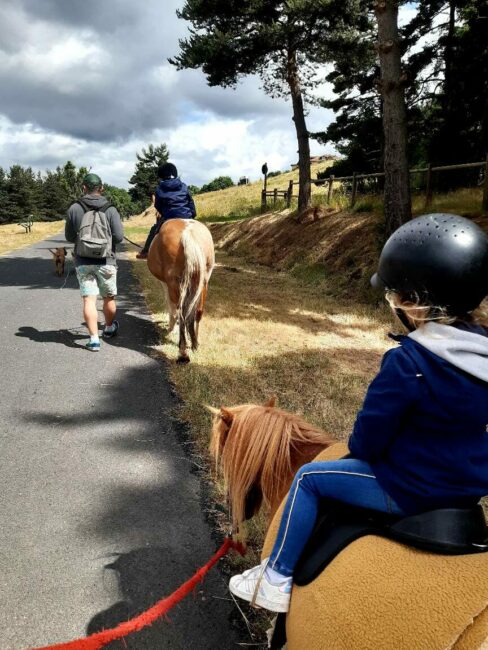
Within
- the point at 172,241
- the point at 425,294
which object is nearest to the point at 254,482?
the point at 425,294

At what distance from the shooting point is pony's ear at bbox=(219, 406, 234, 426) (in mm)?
1935

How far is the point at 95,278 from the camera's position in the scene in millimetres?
6285

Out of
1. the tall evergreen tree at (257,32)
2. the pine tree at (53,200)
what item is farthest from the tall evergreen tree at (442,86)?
the pine tree at (53,200)

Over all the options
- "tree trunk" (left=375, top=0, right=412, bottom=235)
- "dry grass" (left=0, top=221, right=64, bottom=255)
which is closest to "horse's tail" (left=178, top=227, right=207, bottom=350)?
"tree trunk" (left=375, top=0, right=412, bottom=235)

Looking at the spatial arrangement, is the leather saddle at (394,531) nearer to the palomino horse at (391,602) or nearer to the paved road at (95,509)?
the palomino horse at (391,602)

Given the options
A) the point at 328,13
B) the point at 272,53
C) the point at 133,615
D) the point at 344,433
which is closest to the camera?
the point at 133,615

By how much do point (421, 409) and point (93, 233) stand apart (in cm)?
545

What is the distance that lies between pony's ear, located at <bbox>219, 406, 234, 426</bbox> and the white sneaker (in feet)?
1.87

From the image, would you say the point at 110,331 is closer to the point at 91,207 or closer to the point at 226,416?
the point at 91,207

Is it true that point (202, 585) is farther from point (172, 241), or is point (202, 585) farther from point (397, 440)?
A: point (172, 241)

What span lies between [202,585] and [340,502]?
1323 millimetres

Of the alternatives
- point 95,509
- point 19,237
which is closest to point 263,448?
point 95,509

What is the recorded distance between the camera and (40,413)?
435 centimetres

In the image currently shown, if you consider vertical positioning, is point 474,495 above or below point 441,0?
below
